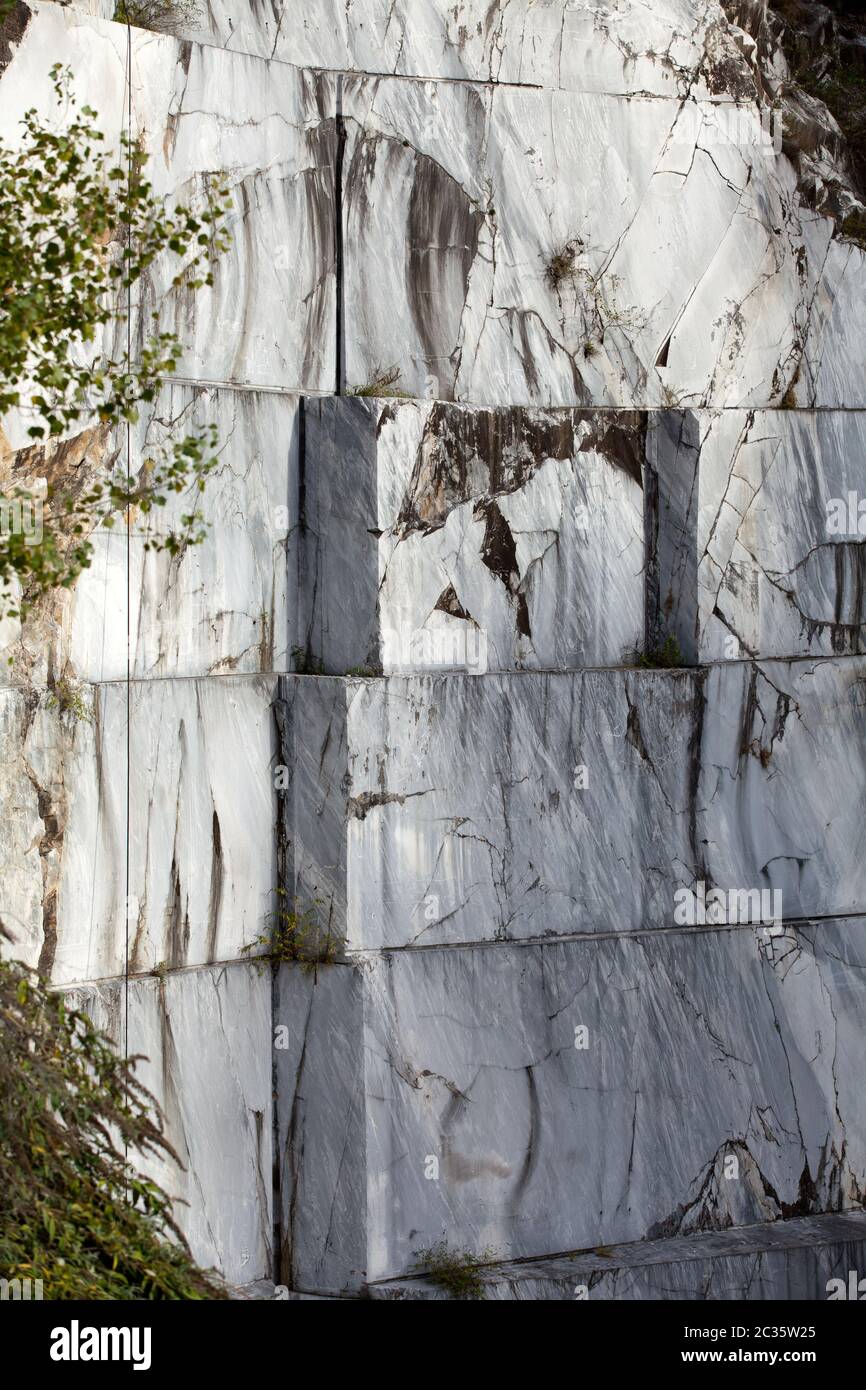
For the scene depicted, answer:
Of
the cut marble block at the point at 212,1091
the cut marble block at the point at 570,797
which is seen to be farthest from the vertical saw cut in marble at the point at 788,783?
the cut marble block at the point at 212,1091

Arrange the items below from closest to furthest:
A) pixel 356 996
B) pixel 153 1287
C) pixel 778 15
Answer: pixel 153 1287 < pixel 356 996 < pixel 778 15

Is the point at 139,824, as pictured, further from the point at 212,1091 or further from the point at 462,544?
the point at 462,544

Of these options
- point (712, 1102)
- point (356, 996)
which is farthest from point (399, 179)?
point (712, 1102)

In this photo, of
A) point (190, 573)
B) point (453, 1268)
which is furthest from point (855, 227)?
point (453, 1268)

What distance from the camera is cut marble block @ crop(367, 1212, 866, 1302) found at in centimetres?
748

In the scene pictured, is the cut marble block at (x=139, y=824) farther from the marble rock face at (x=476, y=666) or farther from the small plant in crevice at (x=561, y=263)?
the small plant in crevice at (x=561, y=263)

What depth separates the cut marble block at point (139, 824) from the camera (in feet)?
21.7

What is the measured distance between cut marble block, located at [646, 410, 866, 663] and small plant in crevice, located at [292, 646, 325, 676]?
1.73 meters

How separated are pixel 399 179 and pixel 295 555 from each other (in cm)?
180

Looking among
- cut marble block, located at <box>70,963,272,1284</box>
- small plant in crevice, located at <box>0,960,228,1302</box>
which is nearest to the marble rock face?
cut marble block, located at <box>70,963,272,1284</box>

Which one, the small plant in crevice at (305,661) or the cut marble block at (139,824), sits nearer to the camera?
the cut marble block at (139,824)

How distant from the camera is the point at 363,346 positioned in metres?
7.84

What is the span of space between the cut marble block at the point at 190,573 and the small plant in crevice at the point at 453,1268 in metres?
2.66
